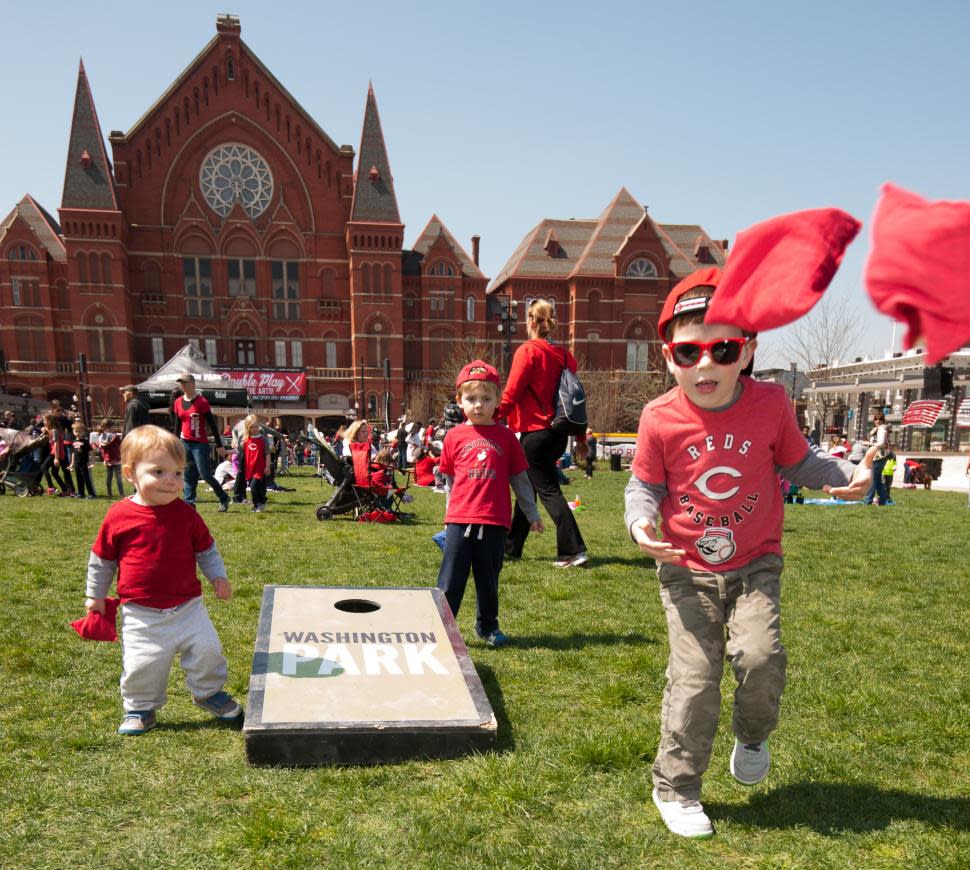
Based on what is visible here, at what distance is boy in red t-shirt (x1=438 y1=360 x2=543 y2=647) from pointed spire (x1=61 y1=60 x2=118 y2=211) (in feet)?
169

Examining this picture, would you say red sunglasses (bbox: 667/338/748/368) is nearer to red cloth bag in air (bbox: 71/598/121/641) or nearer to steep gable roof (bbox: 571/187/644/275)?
red cloth bag in air (bbox: 71/598/121/641)

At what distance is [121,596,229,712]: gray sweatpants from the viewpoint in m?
3.40

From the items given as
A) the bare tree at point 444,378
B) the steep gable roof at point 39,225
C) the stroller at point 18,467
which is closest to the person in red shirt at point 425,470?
the stroller at point 18,467

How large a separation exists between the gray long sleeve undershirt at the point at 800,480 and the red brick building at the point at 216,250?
48.4 meters

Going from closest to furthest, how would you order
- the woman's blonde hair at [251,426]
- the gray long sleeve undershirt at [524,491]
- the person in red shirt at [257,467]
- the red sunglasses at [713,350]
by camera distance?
1. the red sunglasses at [713,350]
2. the gray long sleeve undershirt at [524,491]
3. the person in red shirt at [257,467]
4. the woman's blonde hair at [251,426]

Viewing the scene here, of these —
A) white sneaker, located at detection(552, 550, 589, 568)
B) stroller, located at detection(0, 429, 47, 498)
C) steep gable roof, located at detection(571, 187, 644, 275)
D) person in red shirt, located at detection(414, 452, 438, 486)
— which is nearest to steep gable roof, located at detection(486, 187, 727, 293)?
steep gable roof, located at detection(571, 187, 644, 275)

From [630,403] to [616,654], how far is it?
155ft

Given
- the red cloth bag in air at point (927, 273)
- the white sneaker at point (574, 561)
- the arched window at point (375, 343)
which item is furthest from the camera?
the arched window at point (375, 343)

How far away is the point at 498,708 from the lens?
372cm

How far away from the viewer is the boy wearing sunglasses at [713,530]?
2559 mm

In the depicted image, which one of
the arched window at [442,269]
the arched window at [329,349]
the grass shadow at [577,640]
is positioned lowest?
the grass shadow at [577,640]

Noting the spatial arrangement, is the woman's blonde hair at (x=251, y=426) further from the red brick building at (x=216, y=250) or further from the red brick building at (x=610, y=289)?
the red brick building at (x=610, y=289)

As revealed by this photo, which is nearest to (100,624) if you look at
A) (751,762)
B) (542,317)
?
(751,762)

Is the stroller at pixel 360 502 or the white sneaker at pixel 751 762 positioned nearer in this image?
the white sneaker at pixel 751 762
